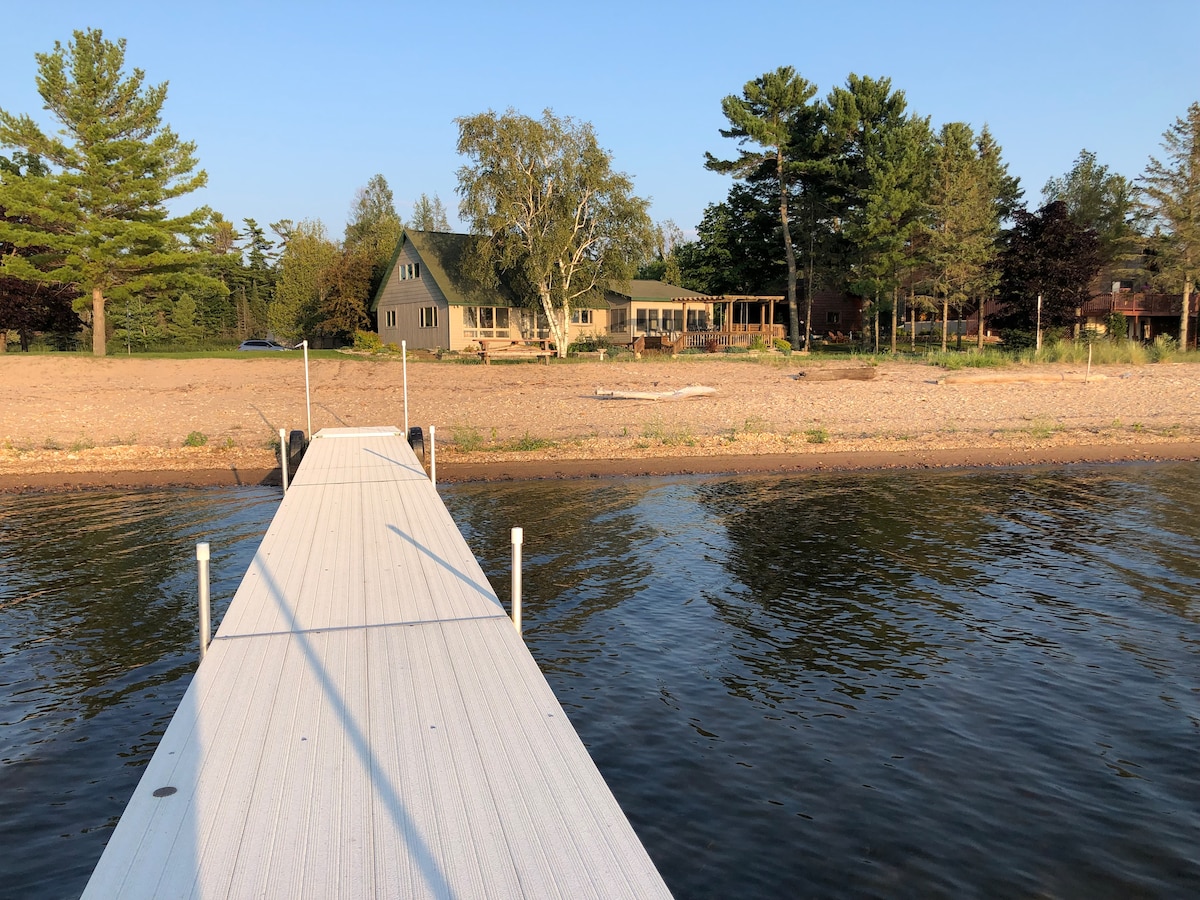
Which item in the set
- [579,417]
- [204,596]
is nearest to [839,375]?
[579,417]

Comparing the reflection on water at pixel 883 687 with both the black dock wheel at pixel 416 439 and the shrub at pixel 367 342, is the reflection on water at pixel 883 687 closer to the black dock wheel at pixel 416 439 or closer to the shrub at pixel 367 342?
the black dock wheel at pixel 416 439

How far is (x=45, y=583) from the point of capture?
37.6 feet

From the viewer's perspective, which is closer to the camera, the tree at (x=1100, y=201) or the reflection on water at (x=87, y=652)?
the reflection on water at (x=87, y=652)

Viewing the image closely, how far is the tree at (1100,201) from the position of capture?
5000 centimetres

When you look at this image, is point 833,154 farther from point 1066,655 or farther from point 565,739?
point 565,739

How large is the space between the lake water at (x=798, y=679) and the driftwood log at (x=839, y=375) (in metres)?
14.4

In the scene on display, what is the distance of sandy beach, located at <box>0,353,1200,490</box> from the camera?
66.0 ft

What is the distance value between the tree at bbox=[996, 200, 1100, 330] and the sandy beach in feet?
27.7

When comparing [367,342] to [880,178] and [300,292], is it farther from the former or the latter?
[880,178]

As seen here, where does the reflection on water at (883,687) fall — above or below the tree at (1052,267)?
below

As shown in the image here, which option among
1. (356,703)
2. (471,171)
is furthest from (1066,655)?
(471,171)

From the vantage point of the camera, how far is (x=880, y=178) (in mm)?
41812

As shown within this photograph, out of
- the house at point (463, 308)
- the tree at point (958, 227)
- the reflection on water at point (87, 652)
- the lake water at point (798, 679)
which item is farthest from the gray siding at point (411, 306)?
the lake water at point (798, 679)

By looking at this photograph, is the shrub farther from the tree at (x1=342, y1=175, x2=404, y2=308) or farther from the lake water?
the lake water
